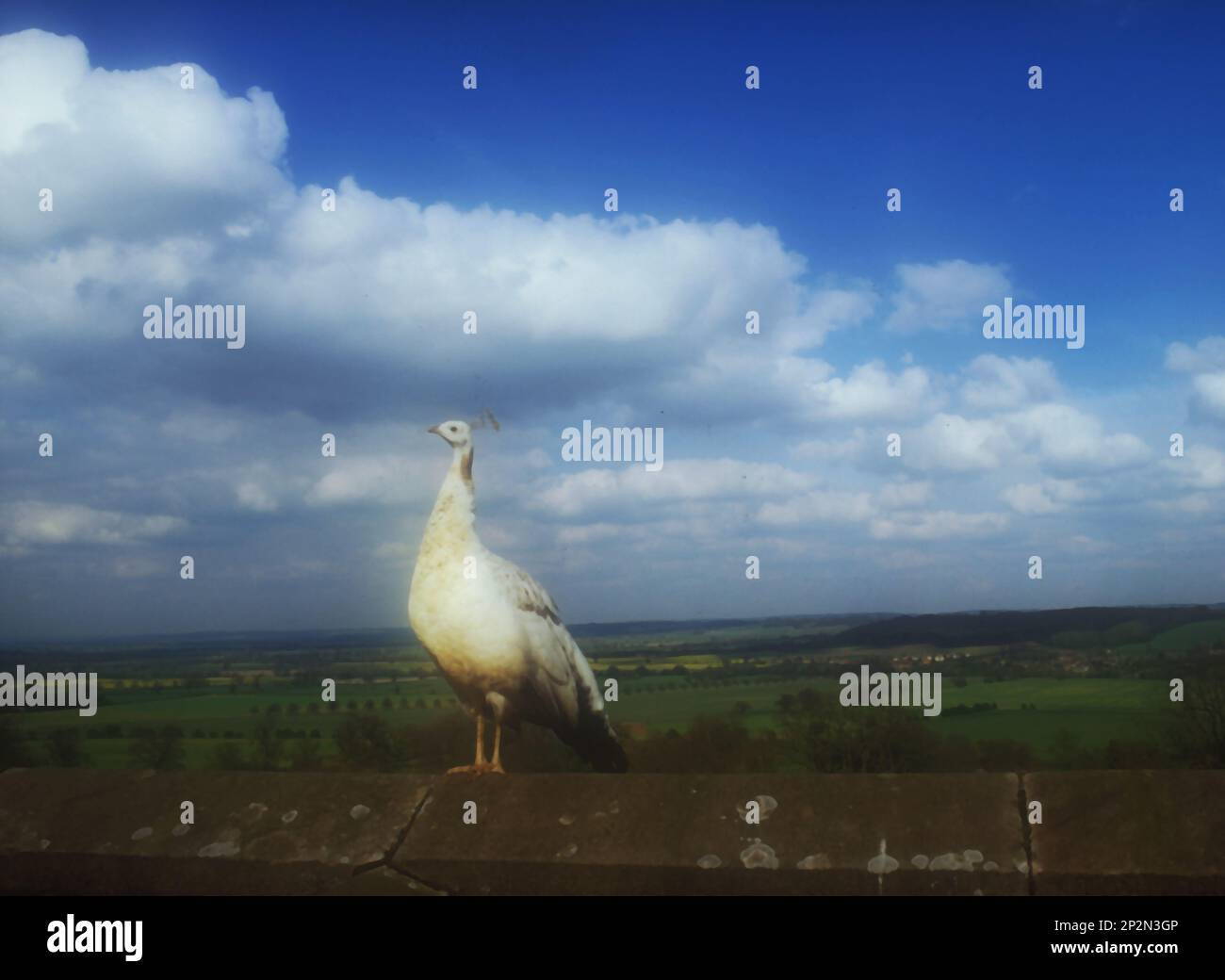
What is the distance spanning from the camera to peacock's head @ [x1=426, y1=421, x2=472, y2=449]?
16.7 feet

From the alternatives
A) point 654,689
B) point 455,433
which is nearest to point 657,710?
point 654,689

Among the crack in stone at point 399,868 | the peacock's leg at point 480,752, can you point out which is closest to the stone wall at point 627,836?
the crack in stone at point 399,868

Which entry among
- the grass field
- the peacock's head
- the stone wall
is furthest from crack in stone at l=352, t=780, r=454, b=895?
the peacock's head

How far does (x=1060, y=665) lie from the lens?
579cm

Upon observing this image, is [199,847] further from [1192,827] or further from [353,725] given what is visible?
[1192,827]

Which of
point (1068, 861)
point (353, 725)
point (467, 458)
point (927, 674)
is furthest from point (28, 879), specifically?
point (927, 674)

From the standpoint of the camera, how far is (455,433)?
510 cm

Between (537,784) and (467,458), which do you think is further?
(467,458)

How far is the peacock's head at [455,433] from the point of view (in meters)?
5.08

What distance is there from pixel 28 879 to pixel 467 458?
2.58 m

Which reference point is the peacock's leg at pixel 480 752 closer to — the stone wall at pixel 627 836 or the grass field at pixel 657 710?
the grass field at pixel 657 710

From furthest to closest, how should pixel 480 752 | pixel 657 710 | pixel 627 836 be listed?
pixel 657 710
pixel 480 752
pixel 627 836

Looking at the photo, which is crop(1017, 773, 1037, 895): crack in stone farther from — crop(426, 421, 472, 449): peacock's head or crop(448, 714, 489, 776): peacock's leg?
crop(426, 421, 472, 449): peacock's head

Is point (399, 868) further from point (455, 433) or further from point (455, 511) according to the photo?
point (455, 433)
